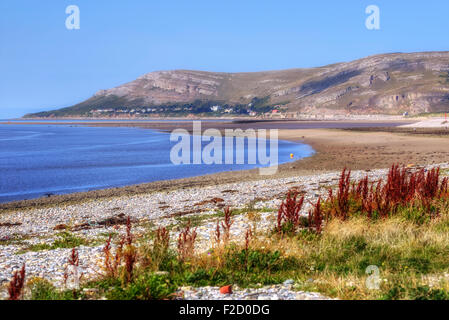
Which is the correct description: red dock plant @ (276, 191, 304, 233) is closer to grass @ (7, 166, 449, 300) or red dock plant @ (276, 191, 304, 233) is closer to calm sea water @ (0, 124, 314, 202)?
grass @ (7, 166, 449, 300)

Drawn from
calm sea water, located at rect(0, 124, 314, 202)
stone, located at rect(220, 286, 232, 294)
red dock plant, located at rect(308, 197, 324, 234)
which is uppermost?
red dock plant, located at rect(308, 197, 324, 234)

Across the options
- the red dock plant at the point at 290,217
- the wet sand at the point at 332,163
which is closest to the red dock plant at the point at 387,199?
the red dock plant at the point at 290,217

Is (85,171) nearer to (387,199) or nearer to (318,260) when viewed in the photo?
(387,199)

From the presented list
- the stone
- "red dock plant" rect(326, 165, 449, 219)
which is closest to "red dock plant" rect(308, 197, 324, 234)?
"red dock plant" rect(326, 165, 449, 219)

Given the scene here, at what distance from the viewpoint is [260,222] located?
13.4m

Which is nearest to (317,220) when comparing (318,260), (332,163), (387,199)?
(318,260)

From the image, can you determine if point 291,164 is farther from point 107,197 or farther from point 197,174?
point 107,197

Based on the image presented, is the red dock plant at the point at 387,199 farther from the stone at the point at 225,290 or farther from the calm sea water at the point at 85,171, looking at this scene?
the calm sea water at the point at 85,171

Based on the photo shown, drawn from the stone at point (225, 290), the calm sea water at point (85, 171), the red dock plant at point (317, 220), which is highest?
the red dock plant at point (317, 220)

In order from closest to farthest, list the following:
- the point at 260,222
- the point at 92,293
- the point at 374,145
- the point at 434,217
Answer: the point at 92,293 → the point at 434,217 → the point at 260,222 → the point at 374,145

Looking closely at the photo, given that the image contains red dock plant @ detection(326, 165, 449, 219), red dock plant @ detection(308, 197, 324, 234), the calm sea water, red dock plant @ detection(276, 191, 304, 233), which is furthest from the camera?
the calm sea water

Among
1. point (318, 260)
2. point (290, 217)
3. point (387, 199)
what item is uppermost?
point (387, 199)

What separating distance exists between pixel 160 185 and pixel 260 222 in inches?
699
